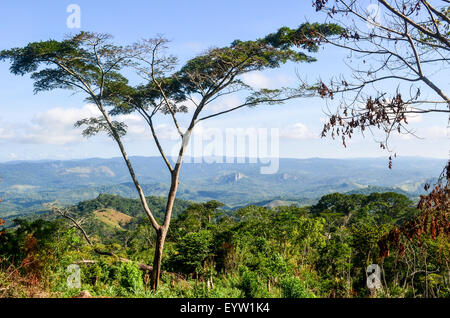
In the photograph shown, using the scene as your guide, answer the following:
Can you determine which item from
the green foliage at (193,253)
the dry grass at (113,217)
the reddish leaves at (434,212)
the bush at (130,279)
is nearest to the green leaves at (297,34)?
the reddish leaves at (434,212)

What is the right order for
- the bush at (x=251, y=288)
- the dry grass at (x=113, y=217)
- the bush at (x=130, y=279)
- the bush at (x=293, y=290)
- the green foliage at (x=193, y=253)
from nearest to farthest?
the bush at (x=251, y=288) → the bush at (x=293, y=290) → the bush at (x=130, y=279) → the green foliage at (x=193, y=253) → the dry grass at (x=113, y=217)

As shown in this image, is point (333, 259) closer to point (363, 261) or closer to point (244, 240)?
point (363, 261)

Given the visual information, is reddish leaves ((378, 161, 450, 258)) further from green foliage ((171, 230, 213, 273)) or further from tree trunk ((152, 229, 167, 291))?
green foliage ((171, 230, 213, 273))

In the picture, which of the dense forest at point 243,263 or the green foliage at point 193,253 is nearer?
the dense forest at point 243,263

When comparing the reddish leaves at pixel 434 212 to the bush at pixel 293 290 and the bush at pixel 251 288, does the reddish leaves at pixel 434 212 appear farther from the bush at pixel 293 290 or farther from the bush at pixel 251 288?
the bush at pixel 251 288

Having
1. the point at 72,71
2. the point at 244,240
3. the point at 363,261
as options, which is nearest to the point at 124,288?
the point at 244,240

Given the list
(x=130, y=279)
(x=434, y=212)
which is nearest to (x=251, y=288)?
(x=130, y=279)

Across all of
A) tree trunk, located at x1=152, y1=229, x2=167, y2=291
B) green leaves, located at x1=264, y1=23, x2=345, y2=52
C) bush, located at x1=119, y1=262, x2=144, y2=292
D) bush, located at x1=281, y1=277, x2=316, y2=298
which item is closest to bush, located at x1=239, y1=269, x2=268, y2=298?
bush, located at x1=281, y1=277, x2=316, y2=298

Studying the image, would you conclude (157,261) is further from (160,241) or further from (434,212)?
(434,212)
